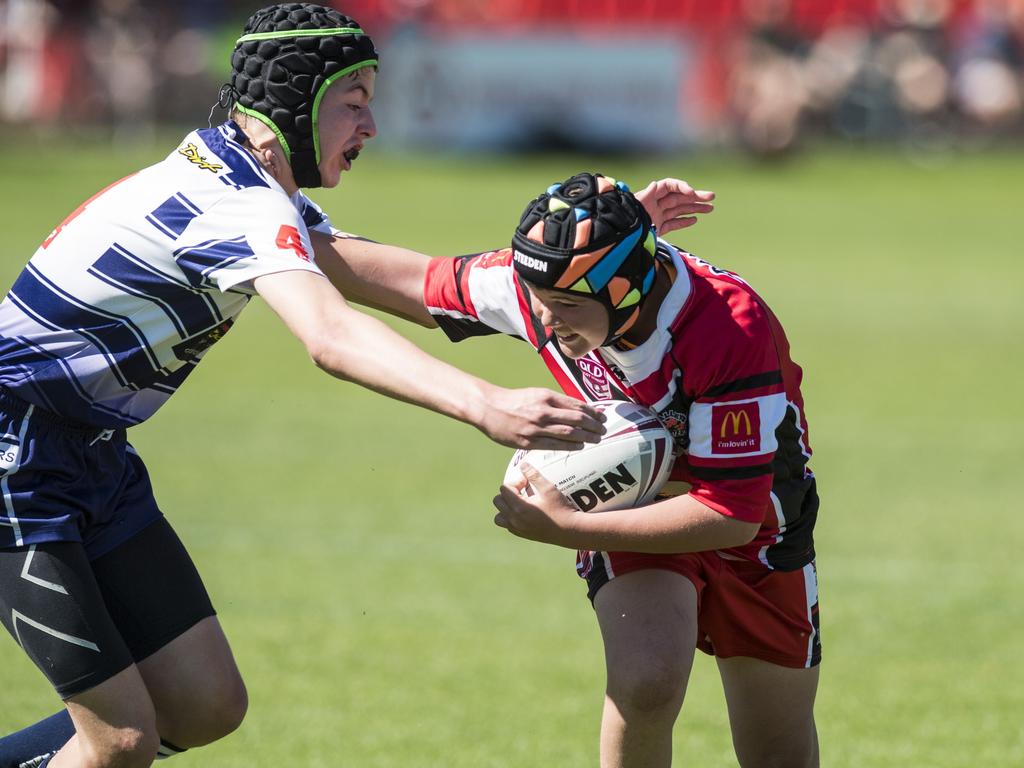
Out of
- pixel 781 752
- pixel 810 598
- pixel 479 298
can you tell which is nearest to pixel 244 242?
pixel 479 298

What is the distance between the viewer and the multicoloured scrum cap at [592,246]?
4.00m

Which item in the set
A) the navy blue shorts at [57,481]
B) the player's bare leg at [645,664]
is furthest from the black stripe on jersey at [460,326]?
the navy blue shorts at [57,481]

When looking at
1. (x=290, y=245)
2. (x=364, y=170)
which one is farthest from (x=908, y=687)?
(x=364, y=170)

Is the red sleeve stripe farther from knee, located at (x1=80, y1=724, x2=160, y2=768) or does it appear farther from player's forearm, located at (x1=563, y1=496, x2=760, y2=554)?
knee, located at (x1=80, y1=724, x2=160, y2=768)

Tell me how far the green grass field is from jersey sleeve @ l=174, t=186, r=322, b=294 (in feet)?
7.95

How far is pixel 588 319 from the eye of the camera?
4.10 meters

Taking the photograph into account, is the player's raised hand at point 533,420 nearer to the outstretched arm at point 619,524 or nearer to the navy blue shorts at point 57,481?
the outstretched arm at point 619,524

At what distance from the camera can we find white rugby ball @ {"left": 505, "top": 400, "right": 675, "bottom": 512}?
4.34 metres

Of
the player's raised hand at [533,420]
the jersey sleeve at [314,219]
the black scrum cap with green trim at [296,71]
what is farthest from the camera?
the jersey sleeve at [314,219]

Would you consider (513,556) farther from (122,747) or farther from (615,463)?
(122,747)

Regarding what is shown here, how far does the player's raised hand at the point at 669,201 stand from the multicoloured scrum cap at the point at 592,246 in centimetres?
69

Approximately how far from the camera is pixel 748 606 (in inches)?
182

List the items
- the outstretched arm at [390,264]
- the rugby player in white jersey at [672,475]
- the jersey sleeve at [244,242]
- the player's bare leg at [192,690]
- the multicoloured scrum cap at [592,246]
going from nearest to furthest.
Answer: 1. the jersey sleeve at [244,242]
2. the multicoloured scrum cap at [592,246]
3. the rugby player in white jersey at [672,475]
4. the player's bare leg at [192,690]
5. the outstretched arm at [390,264]

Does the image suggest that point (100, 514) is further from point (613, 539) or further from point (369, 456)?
point (369, 456)
